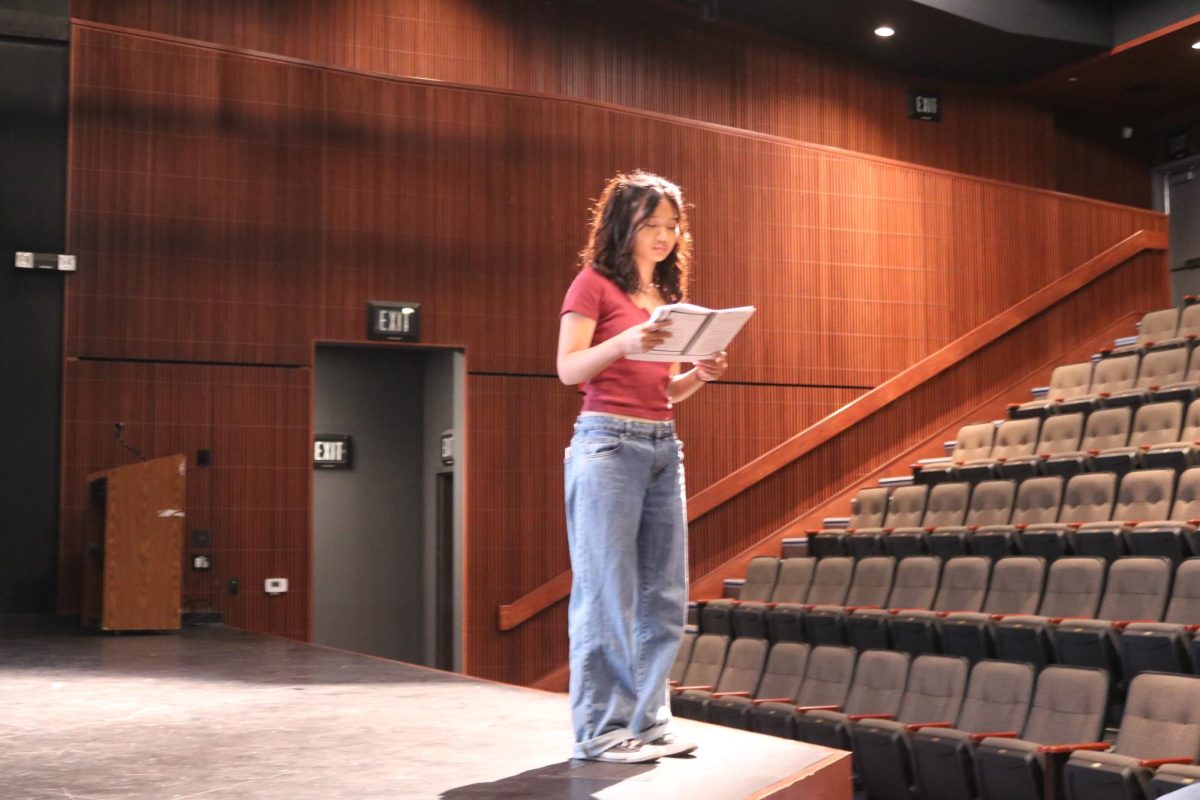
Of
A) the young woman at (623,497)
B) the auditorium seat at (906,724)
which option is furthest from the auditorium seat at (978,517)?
the young woman at (623,497)

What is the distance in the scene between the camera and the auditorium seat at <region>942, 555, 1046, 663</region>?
181cm

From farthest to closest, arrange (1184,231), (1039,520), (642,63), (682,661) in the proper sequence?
(1184,231) → (642,63) → (682,661) → (1039,520)

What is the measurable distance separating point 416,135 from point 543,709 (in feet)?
5.83

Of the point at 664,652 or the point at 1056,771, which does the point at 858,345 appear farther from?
the point at 664,652

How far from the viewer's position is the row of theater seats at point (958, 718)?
1.35m

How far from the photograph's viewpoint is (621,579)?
2.53 feet

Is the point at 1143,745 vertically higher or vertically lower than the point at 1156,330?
lower

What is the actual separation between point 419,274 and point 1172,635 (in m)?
1.54

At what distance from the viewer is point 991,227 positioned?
10.5 feet

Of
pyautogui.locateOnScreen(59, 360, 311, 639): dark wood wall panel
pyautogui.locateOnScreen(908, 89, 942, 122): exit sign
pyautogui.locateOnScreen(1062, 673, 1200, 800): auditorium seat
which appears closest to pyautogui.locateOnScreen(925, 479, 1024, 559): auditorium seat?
pyautogui.locateOnScreen(1062, 673, 1200, 800): auditorium seat

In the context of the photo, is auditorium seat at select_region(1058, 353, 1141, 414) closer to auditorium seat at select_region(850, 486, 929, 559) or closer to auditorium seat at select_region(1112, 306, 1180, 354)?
auditorium seat at select_region(1112, 306, 1180, 354)

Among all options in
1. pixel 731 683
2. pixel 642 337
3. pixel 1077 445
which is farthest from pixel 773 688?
pixel 642 337

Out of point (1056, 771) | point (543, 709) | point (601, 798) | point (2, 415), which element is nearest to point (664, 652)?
point (601, 798)

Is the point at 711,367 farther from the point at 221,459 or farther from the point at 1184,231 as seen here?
the point at 1184,231
